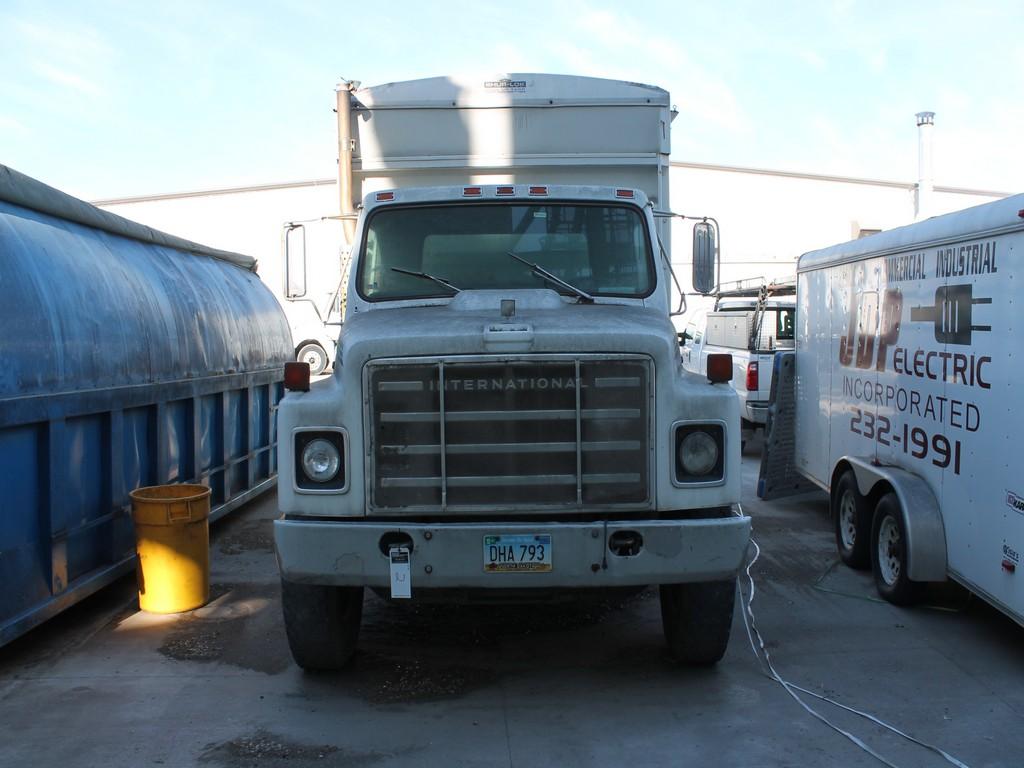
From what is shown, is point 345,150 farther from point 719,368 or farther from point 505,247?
point 719,368

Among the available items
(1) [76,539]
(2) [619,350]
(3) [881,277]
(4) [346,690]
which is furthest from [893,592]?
(1) [76,539]

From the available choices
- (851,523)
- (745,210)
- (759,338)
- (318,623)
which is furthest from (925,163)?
(318,623)

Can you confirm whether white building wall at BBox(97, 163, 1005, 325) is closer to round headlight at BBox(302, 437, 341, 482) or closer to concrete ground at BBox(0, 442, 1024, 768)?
concrete ground at BBox(0, 442, 1024, 768)

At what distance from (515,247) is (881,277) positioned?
9.45 ft

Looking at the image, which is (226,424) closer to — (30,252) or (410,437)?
(30,252)

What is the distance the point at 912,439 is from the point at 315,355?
21378 millimetres

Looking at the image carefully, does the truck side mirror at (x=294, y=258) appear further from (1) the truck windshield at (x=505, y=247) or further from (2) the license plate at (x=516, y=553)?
(2) the license plate at (x=516, y=553)

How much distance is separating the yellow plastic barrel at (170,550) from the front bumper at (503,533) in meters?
2.11

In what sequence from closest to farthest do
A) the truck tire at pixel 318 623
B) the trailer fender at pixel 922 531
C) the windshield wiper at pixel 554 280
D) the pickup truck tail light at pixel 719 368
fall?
the pickup truck tail light at pixel 719 368, the truck tire at pixel 318 623, the windshield wiper at pixel 554 280, the trailer fender at pixel 922 531

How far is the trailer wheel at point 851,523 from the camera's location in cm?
688

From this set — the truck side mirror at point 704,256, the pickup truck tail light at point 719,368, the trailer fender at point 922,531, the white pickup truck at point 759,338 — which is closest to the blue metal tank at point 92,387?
the pickup truck tail light at point 719,368

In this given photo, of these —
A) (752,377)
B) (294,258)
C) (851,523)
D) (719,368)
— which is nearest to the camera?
(719,368)

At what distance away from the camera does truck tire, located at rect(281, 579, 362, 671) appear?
4.73m

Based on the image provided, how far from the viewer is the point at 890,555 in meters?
6.38
